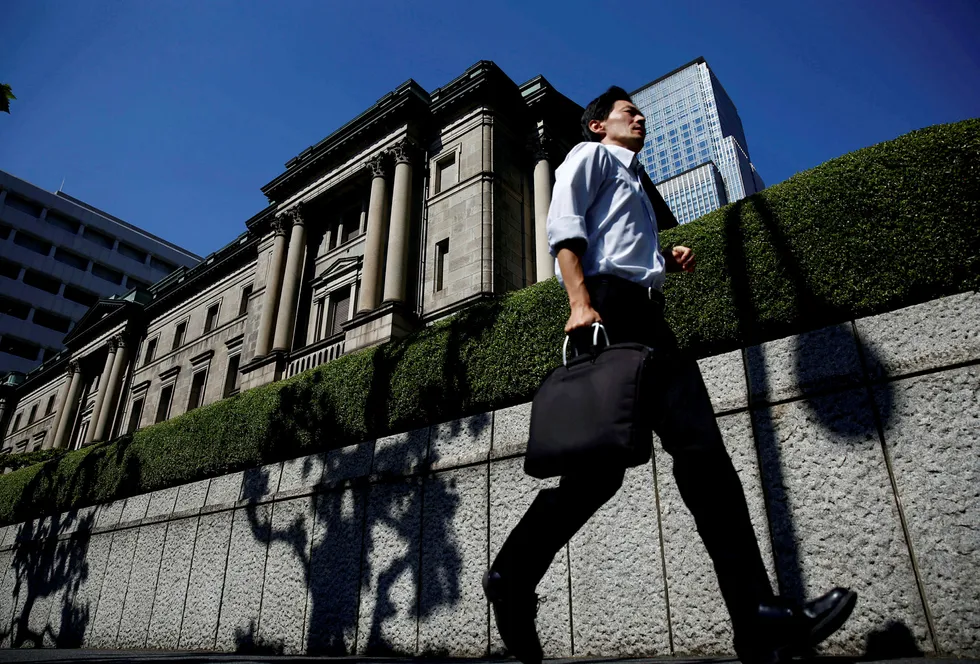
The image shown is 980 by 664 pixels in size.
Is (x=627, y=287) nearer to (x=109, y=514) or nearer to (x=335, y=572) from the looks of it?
(x=335, y=572)

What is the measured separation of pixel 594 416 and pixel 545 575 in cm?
382

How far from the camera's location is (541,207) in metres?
20.7

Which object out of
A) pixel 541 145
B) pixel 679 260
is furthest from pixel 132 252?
pixel 679 260

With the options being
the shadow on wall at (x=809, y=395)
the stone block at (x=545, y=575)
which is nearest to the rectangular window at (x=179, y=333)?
the stone block at (x=545, y=575)

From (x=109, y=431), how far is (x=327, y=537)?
36.8 meters

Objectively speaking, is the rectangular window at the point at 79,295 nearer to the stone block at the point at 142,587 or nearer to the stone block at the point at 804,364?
the stone block at the point at 142,587

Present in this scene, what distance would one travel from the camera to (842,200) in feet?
17.0

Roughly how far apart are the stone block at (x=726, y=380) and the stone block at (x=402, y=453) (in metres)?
3.32

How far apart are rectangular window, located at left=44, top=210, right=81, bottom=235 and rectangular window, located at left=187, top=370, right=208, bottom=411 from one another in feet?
168

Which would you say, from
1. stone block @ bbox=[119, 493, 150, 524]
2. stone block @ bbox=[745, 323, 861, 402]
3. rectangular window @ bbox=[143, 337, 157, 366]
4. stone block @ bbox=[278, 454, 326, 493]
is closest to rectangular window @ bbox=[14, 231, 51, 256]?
rectangular window @ bbox=[143, 337, 157, 366]

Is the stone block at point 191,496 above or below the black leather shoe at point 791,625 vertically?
above

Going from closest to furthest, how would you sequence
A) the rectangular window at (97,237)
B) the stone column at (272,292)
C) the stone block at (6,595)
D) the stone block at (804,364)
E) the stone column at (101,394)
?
the stone block at (804,364) < the stone block at (6,595) < the stone column at (272,292) < the stone column at (101,394) < the rectangular window at (97,237)

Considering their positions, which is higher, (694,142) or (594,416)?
(694,142)

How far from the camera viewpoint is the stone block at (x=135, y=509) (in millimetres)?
10617
